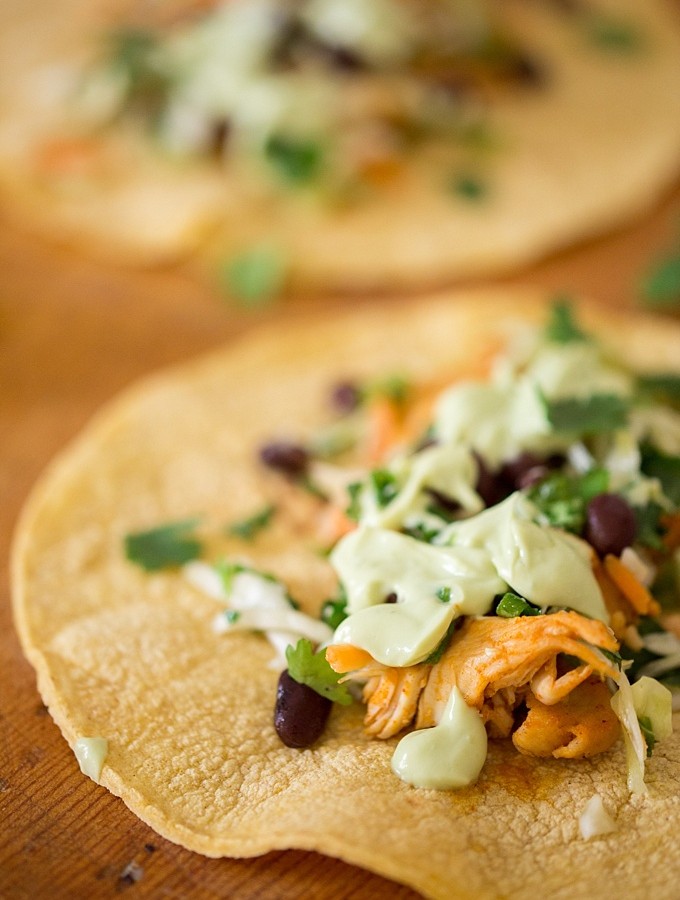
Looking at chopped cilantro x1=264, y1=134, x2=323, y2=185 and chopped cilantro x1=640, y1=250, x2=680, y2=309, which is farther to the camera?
chopped cilantro x1=264, y1=134, x2=323, y2=185

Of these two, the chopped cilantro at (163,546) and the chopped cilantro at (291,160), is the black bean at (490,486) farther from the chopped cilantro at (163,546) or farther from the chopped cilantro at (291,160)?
the chopped cilantro at (291,160)

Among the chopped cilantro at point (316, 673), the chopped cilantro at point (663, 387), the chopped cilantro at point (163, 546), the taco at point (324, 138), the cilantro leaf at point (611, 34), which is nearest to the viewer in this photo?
the chopped cilantro at point (316, 673)

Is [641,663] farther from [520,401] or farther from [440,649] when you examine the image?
[520,401]

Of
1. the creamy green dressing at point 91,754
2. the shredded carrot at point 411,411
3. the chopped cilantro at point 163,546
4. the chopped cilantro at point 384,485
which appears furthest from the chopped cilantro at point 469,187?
the creamy green dressing at point 91,754

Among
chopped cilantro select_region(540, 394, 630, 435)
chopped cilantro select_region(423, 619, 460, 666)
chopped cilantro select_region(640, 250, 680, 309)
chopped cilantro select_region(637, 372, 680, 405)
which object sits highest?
chopped cilantro select_region(423, 619, 460, 666)

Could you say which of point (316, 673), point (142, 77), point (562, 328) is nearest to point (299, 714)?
point (316, 673)

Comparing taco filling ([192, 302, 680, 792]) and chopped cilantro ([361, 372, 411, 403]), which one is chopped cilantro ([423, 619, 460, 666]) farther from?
chopped cilantro ([361, 372, 411, 403])

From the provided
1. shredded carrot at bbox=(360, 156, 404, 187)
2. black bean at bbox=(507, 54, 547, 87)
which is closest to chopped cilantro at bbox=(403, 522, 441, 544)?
shredded carrot at bbox=(360, 156, 404, 187)

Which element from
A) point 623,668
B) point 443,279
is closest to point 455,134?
point 443,279
